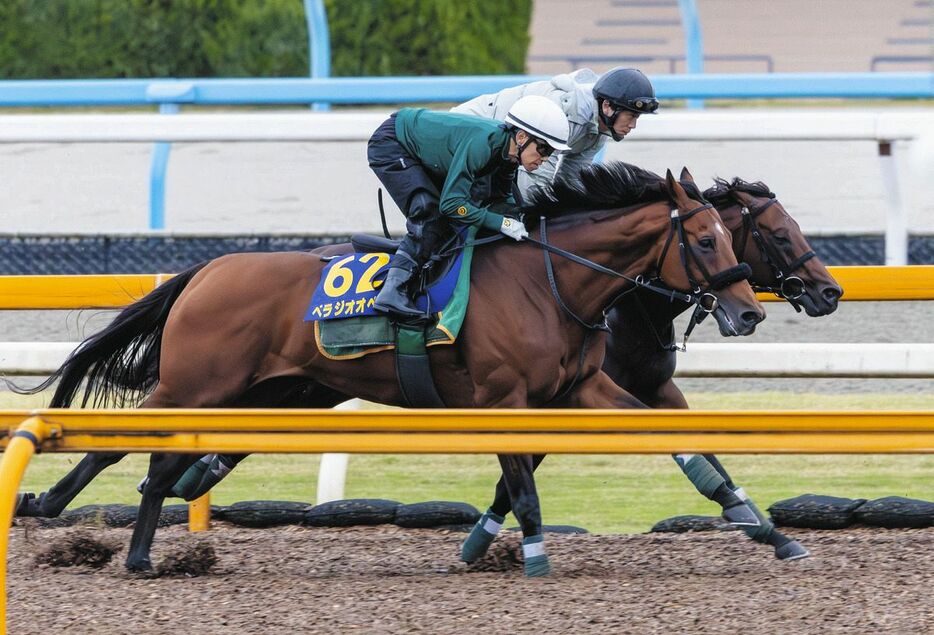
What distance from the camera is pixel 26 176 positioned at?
932cm

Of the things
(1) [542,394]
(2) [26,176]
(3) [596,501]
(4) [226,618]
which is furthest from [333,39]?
(4) [226,618]

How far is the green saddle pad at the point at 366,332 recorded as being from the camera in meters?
4.53

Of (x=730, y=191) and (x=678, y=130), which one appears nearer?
(x=730, y=191)

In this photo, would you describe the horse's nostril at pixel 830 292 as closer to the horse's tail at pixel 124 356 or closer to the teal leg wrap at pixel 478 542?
the teal leg wrap at pixel 478 542

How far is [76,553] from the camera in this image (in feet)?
15.0

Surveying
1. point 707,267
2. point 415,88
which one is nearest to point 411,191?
point 707,267

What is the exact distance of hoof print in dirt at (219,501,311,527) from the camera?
5199 mm

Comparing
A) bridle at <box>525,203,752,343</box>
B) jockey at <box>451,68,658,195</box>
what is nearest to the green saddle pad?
bridle at <box>525,203,752,343</box>

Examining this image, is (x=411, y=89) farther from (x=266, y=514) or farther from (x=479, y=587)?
(x=479, y=587)

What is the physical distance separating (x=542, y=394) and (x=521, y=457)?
20cm

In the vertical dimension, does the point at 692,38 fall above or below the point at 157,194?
above

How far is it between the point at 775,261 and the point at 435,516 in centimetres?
144

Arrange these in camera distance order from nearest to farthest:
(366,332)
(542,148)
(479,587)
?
(479,587)
(542,148)
(366,332)

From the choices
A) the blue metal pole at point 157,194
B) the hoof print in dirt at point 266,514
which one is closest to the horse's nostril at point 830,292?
the hoof print in dirt at point 266,514
